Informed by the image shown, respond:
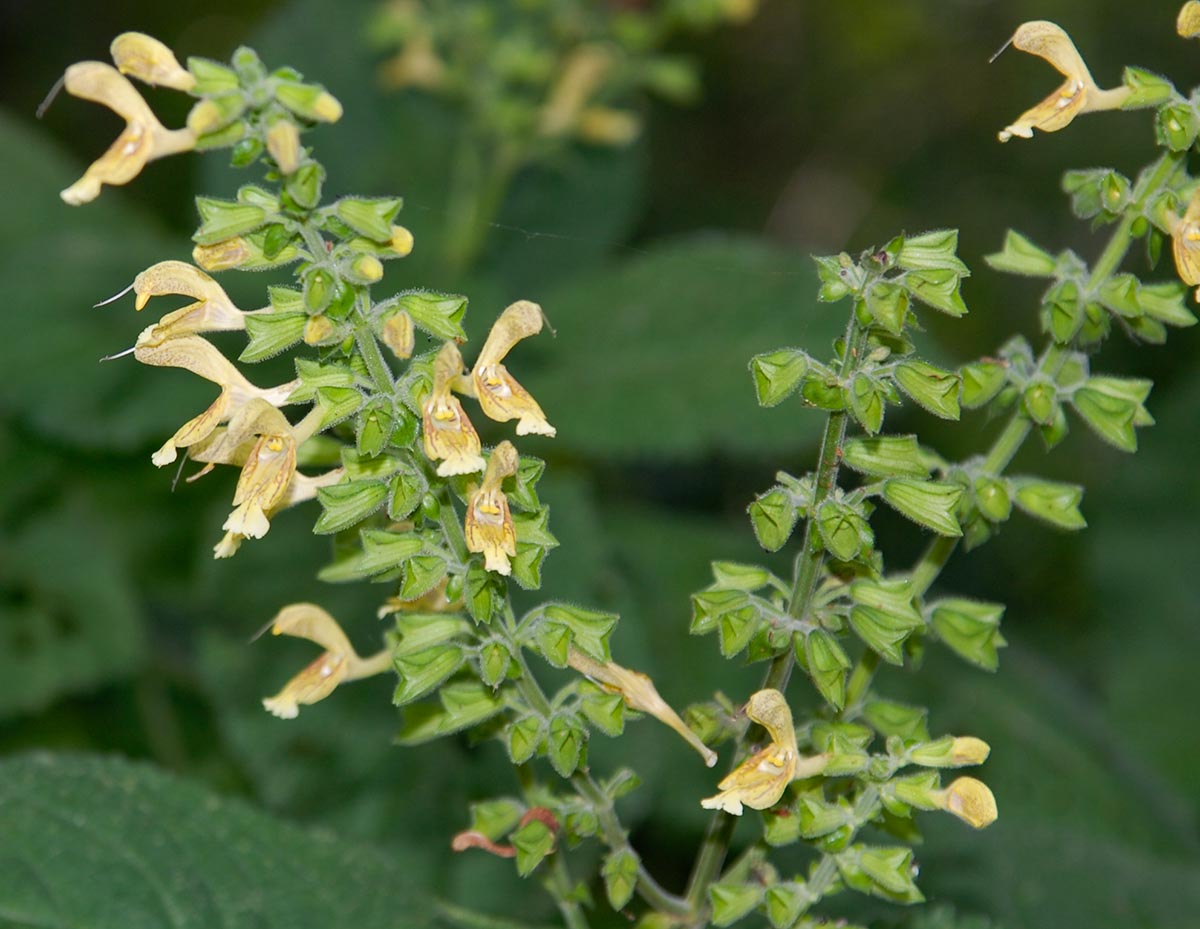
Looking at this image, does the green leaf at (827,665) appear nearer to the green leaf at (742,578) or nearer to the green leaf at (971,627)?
the green leaf at (742,578)

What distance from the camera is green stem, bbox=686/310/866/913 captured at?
1.39 m

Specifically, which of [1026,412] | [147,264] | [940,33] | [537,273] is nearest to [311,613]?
[1026,412]

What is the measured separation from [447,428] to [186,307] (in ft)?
1.27

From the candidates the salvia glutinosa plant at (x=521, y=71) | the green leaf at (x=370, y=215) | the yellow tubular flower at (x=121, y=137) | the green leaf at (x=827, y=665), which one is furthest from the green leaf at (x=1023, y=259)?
the salvia glutinosa plant at (x=521, y=71)

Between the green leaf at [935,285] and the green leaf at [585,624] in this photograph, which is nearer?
the green leaf at [935,285]

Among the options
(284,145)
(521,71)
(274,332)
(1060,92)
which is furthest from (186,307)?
(521,71)

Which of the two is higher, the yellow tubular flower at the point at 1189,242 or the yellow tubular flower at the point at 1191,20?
the yellow tubular flower at the point at 1191,20

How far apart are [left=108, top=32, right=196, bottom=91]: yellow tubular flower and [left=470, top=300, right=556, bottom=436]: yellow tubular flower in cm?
42

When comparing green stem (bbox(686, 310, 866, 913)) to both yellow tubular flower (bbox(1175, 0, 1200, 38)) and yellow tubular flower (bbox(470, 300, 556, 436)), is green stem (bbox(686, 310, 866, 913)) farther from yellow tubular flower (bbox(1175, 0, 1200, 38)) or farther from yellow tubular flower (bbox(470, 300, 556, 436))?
yellow tubular flower (bbox(1175, 0, 1200, 38))

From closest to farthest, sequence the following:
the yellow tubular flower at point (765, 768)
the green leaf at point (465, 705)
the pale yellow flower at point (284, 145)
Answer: the pale yellow flower at point (284, 145)
the yellow tubular flower at point (765, 768)
the green leaf at point (465, 705)

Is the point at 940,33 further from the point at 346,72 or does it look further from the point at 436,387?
the point at 436,387

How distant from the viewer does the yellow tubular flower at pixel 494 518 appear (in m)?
1.31

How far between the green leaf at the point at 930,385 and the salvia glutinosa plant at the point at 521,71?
7.63 feet

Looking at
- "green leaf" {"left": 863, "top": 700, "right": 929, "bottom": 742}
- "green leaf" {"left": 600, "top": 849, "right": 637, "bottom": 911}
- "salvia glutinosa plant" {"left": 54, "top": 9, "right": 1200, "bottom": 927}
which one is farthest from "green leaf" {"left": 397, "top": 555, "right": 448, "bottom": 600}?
"green leaf" {"left": 863, "top": 700, "right": 929, "bottom": 742}
